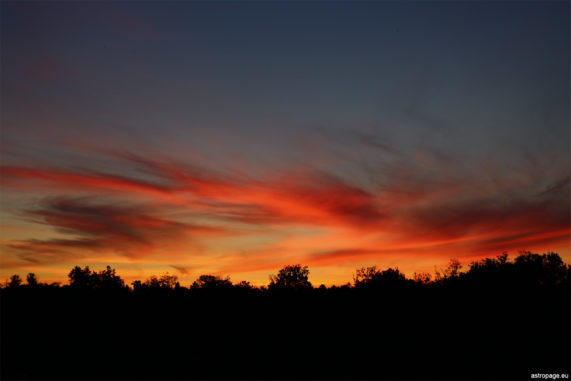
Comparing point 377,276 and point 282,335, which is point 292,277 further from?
point 282,335

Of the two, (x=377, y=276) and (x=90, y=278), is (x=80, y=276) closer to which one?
(x=90, y=278)

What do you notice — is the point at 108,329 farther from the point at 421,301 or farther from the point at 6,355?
the point at 421,301

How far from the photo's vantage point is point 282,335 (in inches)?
1585

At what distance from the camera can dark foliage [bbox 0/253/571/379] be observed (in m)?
29.8

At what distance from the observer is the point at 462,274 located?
284 feet

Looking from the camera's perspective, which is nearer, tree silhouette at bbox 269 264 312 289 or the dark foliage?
the dark foliage

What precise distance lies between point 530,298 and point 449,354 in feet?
77.6

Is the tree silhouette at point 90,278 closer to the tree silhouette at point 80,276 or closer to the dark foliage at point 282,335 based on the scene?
the tree silhouette at point 80,276

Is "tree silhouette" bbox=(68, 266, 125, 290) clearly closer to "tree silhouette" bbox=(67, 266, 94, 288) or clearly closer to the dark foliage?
"tree silhouette" bbox=(67, 266, 94, 288)

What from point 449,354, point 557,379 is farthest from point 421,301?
point 557,379

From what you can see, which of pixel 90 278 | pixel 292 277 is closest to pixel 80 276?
pixel 90 278

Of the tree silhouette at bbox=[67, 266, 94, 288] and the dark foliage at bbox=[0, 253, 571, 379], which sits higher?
the tree silhouette at bbox=[67, 266, 94, 288]

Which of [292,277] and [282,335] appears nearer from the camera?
[282,335]

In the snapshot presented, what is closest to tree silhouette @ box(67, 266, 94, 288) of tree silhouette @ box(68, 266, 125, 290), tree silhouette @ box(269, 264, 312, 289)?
tree silhouette @ box(68, 266, 125, 290)
